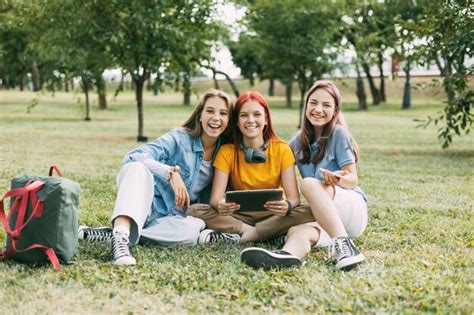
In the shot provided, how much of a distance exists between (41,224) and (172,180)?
983mm

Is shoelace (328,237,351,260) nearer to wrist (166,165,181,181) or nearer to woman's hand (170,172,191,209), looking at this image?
woman's hand (170,172,191,209)

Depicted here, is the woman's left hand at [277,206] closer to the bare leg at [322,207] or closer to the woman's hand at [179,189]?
the bare leg at [322,207]

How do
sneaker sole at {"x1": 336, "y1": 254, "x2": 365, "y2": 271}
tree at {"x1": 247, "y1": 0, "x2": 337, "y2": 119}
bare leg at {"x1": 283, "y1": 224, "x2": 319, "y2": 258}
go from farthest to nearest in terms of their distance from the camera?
tree at {"x1": 247, "y1": 0, "x2": 337, "y2": 119} < bare leg at {"x1": 283, "y1": 224, "x2": 319, "y2": 258} < sneaker sole at {"x1": 336, "y1": 254, "x2": 365, "y2": 271}

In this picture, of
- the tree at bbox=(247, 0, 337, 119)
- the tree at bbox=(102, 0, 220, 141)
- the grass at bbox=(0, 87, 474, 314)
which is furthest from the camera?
the tree at bbox=(247, 0, 337, 119)

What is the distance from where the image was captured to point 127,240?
462 centimetres

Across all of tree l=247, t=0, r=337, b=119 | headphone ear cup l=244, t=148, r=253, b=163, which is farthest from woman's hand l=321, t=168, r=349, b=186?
tree l=247, t=0, r=337, b=119

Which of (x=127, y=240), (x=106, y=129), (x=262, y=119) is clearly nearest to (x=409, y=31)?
(x=262, y=119)

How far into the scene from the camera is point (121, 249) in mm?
4523

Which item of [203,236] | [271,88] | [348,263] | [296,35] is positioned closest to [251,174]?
[203,236]

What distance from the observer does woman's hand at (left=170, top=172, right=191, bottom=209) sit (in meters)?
4.90

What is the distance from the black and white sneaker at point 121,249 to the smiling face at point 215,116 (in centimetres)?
102

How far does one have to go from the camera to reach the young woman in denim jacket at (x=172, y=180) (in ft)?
15.9

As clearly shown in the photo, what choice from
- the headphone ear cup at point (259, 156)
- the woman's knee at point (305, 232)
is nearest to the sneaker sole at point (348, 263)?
the woman's knee at point (305, 232)

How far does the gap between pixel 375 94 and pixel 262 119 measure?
121 ft
